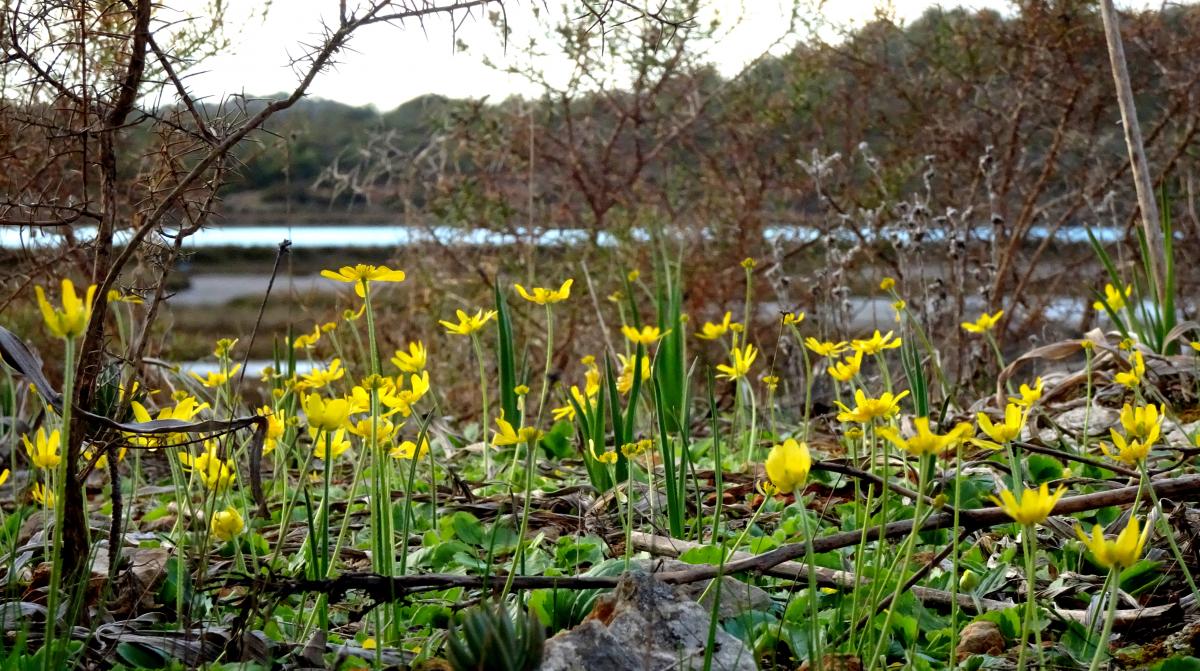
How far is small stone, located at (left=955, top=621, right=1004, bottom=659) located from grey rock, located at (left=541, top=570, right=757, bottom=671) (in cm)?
33

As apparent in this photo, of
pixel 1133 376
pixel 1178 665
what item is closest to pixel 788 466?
pixel 1178 665

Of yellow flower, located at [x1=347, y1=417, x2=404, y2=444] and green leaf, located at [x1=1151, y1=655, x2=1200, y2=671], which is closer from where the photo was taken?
green leaf, located at [x1=1151, y1=655, x2=1200, y2=671]

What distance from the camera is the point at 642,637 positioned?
1.38m

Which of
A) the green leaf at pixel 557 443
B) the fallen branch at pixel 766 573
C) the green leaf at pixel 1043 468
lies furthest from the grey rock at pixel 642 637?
the green leaf at pixel 557 443

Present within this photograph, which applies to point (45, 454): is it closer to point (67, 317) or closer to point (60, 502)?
point (60, 502)

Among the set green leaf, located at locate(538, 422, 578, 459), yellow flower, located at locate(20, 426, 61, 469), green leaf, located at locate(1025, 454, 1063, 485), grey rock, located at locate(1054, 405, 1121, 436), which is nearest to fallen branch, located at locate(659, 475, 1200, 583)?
green leaf, located at locate(1025, 454, 1063, 485)

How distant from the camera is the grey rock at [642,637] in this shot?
1.29 meters

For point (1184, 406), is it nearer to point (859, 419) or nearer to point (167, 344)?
point (859, 419)

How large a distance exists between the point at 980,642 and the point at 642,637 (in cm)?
51

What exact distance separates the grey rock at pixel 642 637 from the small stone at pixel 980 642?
332mm

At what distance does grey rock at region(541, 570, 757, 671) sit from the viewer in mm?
1295

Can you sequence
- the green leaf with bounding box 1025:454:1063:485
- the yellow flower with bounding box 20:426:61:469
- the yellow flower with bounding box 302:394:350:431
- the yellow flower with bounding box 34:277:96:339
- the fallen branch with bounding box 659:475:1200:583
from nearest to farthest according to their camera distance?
the yellow flower with bounding box 34:277:96:339 → the yellow flower with bounding box 302:394:350:431 → the fallen branch with bounding box 659:475:1200:583 → the yellow flower with bounding box 20:426:61:469 → the green leaf with bounding box 1025:454:1063:485

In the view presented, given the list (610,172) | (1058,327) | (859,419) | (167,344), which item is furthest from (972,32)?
(859,419)

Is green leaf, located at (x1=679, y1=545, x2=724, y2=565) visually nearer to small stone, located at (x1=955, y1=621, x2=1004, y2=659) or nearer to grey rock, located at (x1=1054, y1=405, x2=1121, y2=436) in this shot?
small stone, located at (x1=955, y1=621, x2=1004, y2=659)
